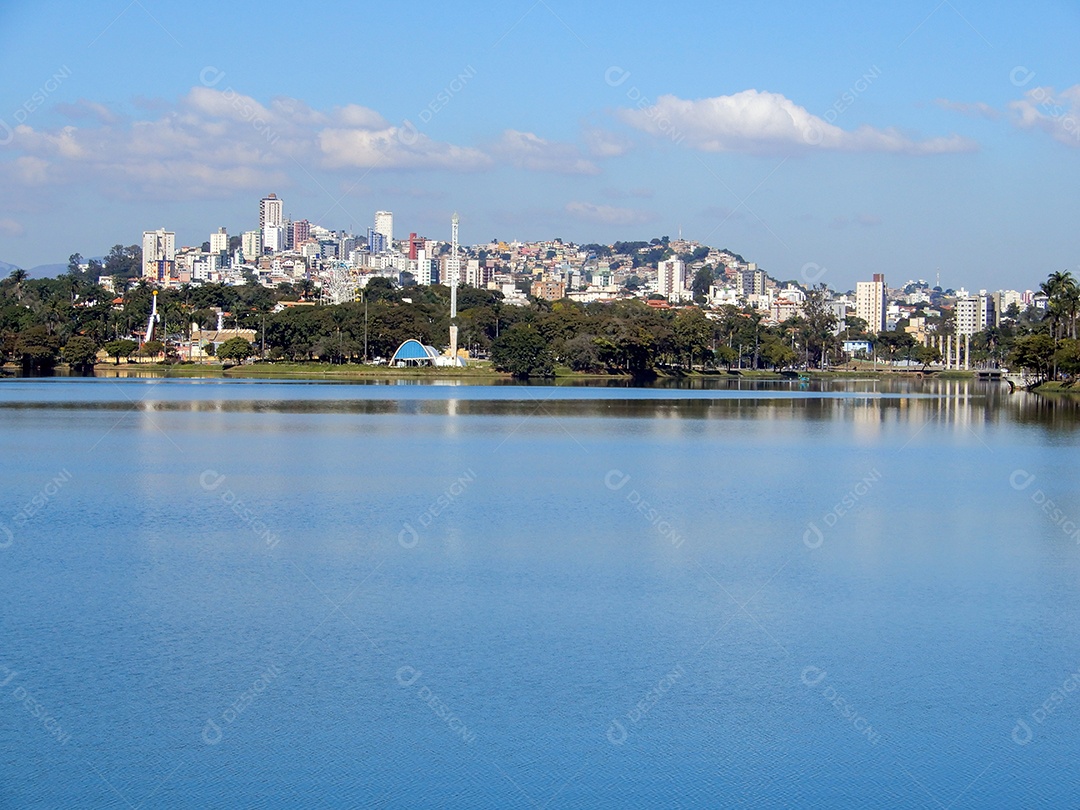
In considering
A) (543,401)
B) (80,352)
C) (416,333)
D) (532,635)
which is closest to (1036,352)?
(543,401)

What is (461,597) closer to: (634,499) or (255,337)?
(634,499)

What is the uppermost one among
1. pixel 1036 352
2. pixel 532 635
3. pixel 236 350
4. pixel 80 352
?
pixel 1036 352

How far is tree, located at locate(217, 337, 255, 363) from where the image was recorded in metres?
88.4

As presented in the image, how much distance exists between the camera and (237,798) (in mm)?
9422

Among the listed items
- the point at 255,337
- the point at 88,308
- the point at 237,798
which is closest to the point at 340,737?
the point at 237,798

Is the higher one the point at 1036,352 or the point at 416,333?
the point at 416,333

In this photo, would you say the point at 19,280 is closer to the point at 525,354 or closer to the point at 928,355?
the point at 525,354

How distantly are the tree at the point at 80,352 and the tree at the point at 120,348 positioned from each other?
174cm

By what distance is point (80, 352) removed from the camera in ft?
280

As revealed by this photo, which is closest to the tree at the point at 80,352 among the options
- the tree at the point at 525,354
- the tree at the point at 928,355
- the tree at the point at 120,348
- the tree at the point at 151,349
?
the tree at the point at 120,348

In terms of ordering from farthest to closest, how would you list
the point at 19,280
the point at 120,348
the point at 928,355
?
the point at 928,355, the point at 19,280, the point at 120,348

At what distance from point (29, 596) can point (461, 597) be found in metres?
5.17

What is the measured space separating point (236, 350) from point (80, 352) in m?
10.5

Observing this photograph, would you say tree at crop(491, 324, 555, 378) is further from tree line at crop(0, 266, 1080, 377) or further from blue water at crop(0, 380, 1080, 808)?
blue water at crop(0, 380, 1080, 808)
